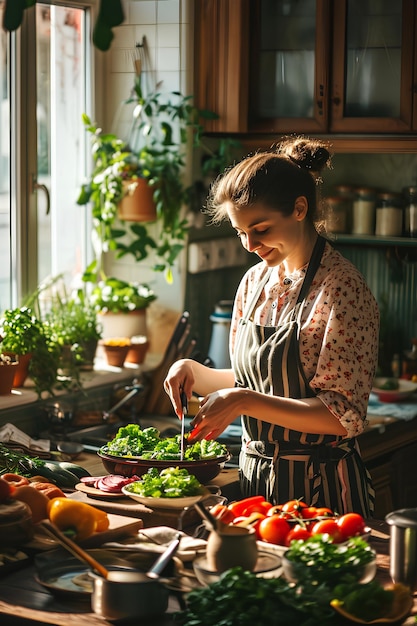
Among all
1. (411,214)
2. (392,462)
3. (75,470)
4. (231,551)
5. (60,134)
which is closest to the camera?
(231,551)

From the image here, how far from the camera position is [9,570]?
2.18 metres

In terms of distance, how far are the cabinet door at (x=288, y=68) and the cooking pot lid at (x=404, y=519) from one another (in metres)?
2.26

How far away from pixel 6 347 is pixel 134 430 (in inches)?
31.2

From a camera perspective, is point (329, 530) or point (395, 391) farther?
point (395, 391)

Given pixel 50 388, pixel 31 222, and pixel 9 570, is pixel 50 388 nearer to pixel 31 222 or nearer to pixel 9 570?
pixel 31 222

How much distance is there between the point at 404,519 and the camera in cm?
199

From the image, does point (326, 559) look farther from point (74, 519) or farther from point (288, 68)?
point (288, 68)

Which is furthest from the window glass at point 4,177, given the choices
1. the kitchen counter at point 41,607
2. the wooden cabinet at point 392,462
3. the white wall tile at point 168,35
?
the kitchen counter at point 41,607

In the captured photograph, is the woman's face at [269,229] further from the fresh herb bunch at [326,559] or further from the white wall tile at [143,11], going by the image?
the white wall tile at [143,11]

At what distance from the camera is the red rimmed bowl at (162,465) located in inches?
108

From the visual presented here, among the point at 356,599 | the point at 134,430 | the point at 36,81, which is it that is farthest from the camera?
the point at 36,81

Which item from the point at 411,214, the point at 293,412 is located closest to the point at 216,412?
the point at 293,412

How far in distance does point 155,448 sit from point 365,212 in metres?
1.81

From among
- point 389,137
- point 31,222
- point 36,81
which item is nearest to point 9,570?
point 31,222
